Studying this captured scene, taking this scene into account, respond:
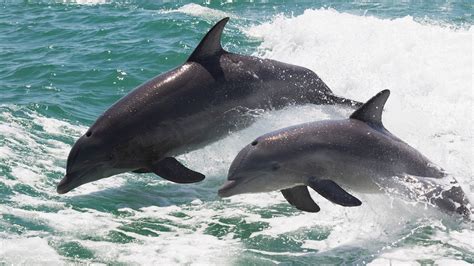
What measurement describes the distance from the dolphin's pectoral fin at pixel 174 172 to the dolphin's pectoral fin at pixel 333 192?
1537 mm

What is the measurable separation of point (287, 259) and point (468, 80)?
10685mm

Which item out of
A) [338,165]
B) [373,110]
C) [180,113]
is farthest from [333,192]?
[180,113]

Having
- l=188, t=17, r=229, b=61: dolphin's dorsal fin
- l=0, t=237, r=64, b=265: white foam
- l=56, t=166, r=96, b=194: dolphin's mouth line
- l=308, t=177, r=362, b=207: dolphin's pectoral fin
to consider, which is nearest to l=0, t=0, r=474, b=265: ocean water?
l=0, t=237, r=64, b=265: white foam

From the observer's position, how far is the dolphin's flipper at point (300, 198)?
828 cm

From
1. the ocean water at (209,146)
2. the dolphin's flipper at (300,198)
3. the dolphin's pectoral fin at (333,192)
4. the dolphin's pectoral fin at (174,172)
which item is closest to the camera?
the dolphin's pectoral fin at (333,192)

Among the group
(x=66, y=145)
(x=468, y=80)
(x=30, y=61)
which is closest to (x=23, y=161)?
(x=66, y=145)

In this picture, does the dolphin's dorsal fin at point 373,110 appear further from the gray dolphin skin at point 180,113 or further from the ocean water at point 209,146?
Answer: the gray dolphin skin at point 180,113

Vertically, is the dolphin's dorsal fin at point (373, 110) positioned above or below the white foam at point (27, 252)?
above

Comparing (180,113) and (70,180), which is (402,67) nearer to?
(180,113)

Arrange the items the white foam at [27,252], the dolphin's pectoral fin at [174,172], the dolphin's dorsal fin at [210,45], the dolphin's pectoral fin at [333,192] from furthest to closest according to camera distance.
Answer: the dolphin's dorsal fin at [210,45]
the dolphin's pectoral fin at [174,172]
the dolphin's pectoral fin at [333,192]
the white foam at [27,252]

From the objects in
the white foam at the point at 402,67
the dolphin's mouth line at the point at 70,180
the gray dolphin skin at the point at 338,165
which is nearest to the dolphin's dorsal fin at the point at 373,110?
the gray dolphin skin at the point at 338,165

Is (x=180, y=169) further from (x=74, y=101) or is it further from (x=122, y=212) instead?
(x=74, y=101)

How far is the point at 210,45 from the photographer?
376 inches

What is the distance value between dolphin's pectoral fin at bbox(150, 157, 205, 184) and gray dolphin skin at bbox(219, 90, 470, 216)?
1006mm
